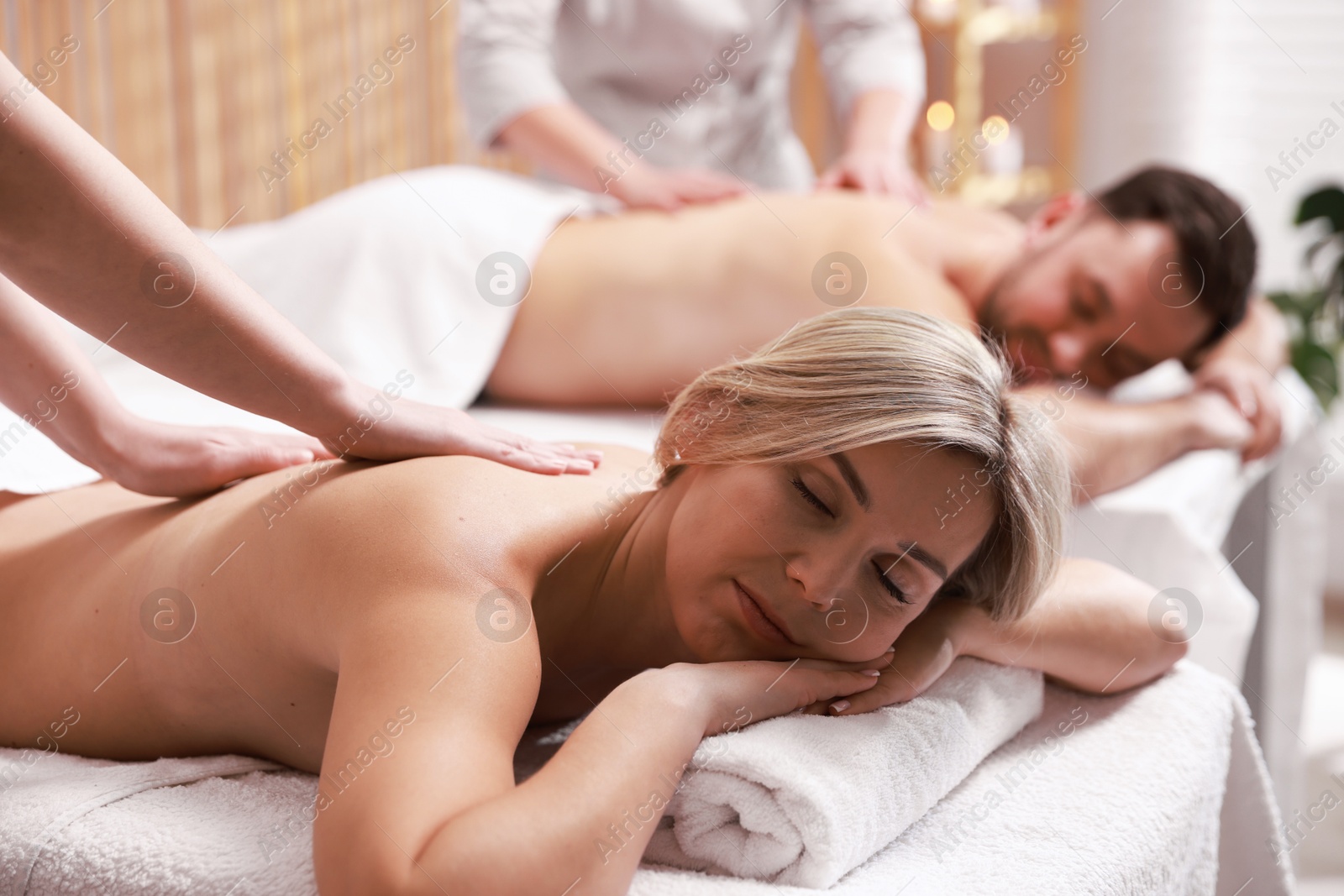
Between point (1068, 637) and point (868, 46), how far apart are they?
139 cm

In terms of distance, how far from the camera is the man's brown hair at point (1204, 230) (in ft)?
5.30

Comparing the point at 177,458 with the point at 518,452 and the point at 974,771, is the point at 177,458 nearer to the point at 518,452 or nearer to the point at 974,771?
the point at 518,452

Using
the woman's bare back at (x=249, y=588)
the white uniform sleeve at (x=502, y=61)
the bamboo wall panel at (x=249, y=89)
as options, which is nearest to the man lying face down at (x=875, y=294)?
the white uniform sleeve at (x=502, y=61)

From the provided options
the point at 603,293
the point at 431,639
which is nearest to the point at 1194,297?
the point at 603,293

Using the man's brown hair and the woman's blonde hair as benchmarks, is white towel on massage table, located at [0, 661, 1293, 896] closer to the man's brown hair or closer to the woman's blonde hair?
the woman's blonde hair

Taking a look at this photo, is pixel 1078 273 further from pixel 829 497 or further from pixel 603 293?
pixel 829 497

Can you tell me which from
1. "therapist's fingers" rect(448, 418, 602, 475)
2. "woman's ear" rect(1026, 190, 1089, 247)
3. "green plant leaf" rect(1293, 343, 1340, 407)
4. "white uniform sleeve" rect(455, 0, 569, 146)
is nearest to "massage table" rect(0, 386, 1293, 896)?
"therapist's fingers" rect(448, 418, 602, 475)

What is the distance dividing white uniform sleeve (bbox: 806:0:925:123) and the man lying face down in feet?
1.40

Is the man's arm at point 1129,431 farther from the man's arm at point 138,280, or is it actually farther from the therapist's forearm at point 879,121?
the man's arm at point 138,280

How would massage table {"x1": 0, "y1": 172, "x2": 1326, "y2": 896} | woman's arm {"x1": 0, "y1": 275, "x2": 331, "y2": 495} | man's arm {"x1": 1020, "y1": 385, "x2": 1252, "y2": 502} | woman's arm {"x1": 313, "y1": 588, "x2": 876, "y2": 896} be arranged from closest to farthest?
woman's arm {"x1": 313, "y1": 588, "x2": 876, "y2": 896}, massage table {"x1": 0, "y1": 172, "x2": 1326, "y2": 896}, woman's arm {"x1": 0, "y1": 275, "x2": 331, "y2": 495}, man's arm {"x1": 1020, "y1": 385, "x2": 1252, "y2": 502}

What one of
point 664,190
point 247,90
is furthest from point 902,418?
point 247,90

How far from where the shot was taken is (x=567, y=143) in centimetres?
169

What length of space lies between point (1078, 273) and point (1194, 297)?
184 millimetres

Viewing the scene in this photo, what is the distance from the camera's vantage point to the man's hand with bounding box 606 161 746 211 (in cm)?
170
